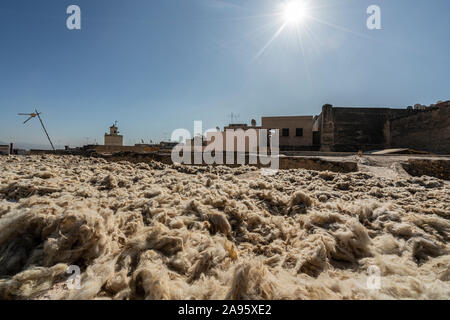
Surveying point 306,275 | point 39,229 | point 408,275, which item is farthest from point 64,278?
point 408,275

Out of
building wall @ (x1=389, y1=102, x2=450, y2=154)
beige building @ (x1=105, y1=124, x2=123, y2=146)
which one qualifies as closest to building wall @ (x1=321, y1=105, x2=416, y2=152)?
building wall @ (x1=389, y1=102, x2=450, y2=154)

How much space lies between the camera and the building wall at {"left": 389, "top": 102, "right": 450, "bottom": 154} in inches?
548

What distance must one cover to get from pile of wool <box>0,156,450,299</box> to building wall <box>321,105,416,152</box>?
64.7 ft

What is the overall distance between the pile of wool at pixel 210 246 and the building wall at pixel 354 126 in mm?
19719

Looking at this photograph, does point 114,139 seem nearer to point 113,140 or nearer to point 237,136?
point 113,140

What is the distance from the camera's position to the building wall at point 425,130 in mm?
13930

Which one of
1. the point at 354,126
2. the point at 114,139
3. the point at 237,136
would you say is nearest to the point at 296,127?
the point at 354,126

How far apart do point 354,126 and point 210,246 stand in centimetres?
2351

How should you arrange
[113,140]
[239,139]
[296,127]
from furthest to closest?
1. [113,140]
2. [296,127]
3. [239,139]

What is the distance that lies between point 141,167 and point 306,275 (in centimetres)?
451

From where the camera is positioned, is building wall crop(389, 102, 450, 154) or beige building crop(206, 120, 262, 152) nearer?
building wall crop(389, 102, 450, 154)

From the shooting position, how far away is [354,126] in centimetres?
2039

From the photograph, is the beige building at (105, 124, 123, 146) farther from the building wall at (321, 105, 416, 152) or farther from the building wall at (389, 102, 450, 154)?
the building wall at (389, 102, 450, 154)
